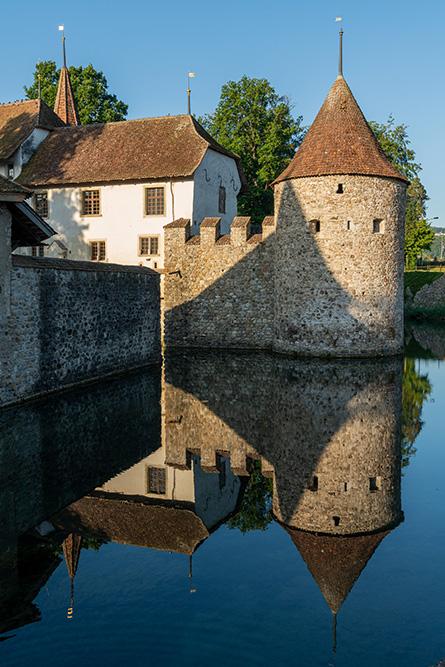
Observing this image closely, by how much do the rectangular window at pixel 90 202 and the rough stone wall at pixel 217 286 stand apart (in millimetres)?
4585

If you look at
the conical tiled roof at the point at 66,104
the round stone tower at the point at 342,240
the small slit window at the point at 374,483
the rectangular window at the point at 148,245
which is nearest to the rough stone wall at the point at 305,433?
the small slit window at the point at 374,483

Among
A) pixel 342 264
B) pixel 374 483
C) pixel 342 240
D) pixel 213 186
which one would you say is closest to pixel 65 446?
pixel 374 483

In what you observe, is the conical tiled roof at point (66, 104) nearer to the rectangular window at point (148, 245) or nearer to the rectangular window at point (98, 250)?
the rectangular window at point (98, 250)

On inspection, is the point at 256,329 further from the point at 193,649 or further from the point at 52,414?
the point at 193,649

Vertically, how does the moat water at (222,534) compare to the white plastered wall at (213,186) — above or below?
below

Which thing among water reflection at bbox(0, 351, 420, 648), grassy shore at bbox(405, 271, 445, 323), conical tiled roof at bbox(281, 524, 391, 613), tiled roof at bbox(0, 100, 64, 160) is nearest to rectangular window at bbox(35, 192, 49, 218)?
tiled roof at bbox(0, 100, 64, 160)

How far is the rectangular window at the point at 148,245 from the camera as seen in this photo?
85.7 ft

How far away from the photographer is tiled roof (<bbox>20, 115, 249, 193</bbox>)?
84.2ft

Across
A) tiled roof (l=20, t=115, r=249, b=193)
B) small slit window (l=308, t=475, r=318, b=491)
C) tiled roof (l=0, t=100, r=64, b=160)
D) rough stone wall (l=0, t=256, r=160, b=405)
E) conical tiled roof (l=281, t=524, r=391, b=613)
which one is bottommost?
conical tiled roof (l=281, t=524, r=391, b=613)

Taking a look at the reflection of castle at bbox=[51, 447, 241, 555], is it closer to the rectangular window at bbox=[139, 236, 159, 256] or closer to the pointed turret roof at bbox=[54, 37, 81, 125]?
the rectangular window at bbox=[139, 236, 159, 256]

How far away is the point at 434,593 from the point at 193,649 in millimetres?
2257

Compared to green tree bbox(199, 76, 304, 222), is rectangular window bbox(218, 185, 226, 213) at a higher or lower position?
lower

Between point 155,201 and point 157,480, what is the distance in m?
19.5

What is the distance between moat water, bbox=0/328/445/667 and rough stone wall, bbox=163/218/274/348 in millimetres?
10847
